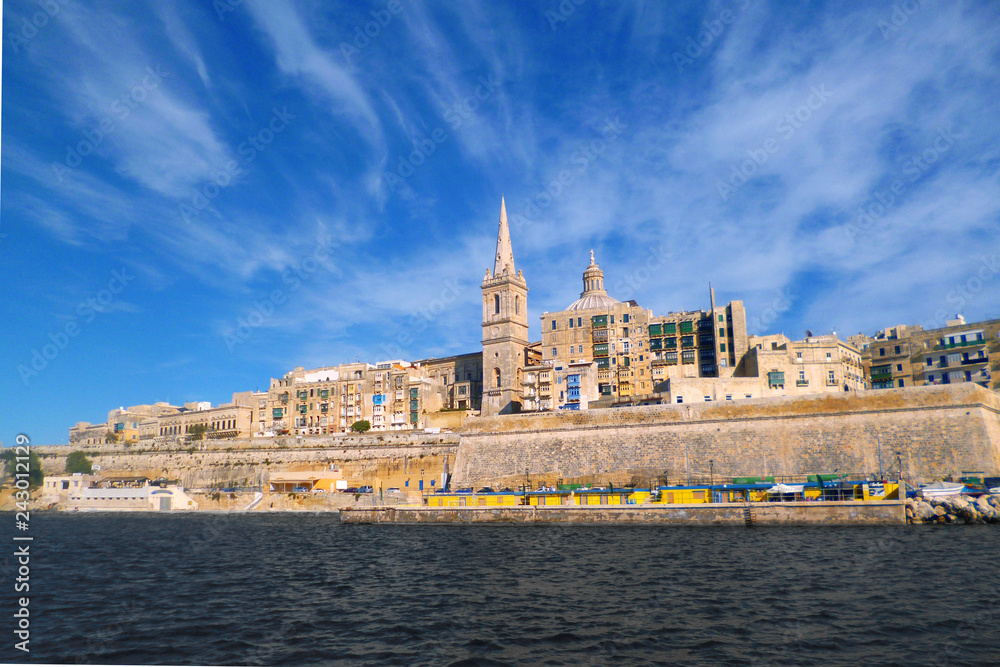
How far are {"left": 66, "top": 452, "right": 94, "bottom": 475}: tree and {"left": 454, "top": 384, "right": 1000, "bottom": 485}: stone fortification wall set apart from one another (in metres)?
54.7

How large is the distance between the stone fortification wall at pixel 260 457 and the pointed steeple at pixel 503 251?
22347 mm

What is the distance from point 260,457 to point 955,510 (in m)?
61.9

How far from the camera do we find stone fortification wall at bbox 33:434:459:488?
2409 inches

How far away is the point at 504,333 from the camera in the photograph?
7112 cm

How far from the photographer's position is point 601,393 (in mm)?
68062

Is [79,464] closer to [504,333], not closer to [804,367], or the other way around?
[504,333]

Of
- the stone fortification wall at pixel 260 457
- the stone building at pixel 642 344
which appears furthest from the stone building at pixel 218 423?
the stone building at pixel 642 344

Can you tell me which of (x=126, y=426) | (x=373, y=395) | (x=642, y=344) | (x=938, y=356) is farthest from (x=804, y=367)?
(x=126, y=426)

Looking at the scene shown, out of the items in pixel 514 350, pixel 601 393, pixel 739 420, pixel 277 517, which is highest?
pixel 514 350

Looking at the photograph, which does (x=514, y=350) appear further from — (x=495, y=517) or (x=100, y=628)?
(x=100, y=628)

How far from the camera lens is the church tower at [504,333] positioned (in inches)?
2739

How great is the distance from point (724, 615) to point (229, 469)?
66607 millimetres

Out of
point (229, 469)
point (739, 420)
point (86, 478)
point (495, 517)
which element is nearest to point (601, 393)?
point (739, 420)

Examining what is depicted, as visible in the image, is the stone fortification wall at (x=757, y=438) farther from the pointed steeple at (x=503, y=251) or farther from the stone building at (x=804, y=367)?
the pointed steeple at (x=503, y=251)
